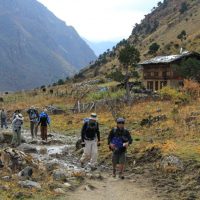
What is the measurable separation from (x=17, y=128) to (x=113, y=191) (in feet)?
39.5

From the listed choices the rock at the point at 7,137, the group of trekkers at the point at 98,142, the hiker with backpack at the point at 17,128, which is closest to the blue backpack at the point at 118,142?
the group of trekkers at the point at 98,142

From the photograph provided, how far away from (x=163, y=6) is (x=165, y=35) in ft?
180

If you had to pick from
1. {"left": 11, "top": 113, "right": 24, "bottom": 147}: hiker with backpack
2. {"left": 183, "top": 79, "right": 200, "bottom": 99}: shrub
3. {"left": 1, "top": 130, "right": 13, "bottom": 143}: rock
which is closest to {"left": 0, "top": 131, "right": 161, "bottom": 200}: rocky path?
{"left": 11, "top": 113, "right": 24, "bottom": 147}: hiker with backpack

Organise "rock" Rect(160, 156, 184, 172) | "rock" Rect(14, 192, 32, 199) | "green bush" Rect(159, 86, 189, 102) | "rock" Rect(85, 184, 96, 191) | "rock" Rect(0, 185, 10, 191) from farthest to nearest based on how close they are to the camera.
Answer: "green bush" Rect(159, 86, 189, 102), "rock" Rect(160, 156, 184, 172), "rock" Rect(85, 184, 96, 191), "rock" Rect(0, 185, 10, 191), "rock" Rect(14, 192, 32, 199)

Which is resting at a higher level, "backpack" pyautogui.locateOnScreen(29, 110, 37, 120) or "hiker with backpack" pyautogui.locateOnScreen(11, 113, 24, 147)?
"backpack" pyautogui.locateOnScreen(29, 110, 37, 120)

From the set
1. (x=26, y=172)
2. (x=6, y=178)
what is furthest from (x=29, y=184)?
(x=26, y=172)

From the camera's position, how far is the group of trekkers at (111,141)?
15914 mm

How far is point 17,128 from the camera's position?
25.6m

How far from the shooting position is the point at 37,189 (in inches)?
551

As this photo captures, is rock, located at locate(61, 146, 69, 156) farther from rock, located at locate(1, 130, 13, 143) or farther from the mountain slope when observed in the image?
the mountain slope

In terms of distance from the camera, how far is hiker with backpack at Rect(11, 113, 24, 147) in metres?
25.4

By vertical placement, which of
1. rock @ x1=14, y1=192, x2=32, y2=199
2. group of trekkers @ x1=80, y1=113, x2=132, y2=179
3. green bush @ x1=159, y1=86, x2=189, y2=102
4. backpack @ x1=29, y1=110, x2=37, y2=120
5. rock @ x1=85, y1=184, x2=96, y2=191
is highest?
green bush @ x1=159, y1=86, x2=189, y2=102

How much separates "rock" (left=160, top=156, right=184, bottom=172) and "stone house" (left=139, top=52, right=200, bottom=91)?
57725mm

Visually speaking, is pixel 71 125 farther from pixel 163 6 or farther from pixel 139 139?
pixel 163 6
